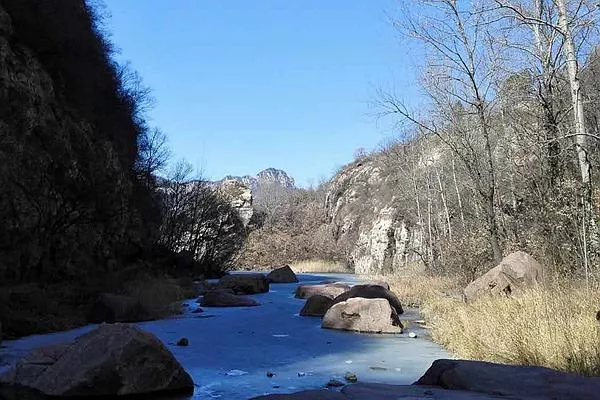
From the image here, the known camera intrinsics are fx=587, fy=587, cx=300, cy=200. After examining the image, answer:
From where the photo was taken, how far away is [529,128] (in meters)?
15.2

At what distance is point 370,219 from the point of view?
198ft

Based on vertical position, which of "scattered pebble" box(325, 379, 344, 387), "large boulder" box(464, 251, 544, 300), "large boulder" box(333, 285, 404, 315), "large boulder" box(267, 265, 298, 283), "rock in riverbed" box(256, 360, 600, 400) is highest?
"large boulder" box(267, 265, 298, 283)

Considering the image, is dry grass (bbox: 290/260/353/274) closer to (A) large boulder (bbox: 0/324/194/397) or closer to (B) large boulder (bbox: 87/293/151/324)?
(B) large boulder (bbox: 87/293/151/324)

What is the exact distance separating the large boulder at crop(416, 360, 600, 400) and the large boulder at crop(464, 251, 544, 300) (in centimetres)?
594

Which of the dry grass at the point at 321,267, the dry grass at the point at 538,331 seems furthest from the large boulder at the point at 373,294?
the dry grass at the point at 321,267

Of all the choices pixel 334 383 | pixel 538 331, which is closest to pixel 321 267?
pixel 538 331

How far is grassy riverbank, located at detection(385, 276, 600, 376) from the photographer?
7141 mm

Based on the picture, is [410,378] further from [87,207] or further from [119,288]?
[87,207]

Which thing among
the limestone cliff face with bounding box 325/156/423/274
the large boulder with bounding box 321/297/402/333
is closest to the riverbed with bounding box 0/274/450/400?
the large boulder with bounding box 321/297/402/333

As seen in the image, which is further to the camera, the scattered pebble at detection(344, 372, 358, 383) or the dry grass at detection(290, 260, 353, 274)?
the dry grass at detection(290, 260, 353, 274)

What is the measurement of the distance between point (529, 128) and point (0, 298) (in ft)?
43.6

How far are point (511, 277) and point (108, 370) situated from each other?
359 inches

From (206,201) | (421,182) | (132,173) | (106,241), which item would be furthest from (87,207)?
(421,182)

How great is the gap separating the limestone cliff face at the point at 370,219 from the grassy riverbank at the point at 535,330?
106 ft
